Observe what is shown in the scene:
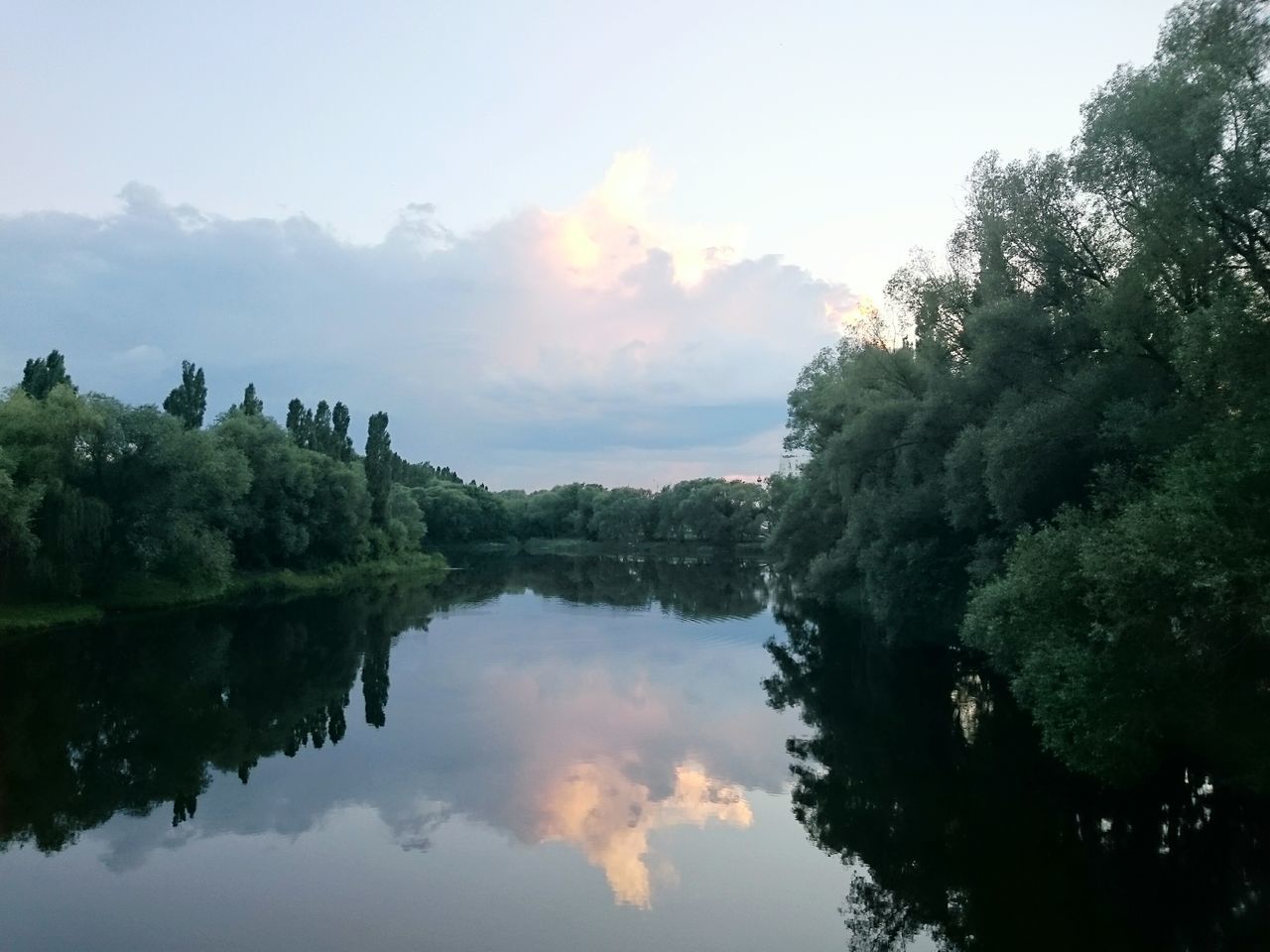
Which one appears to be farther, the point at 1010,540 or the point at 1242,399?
the point at 1010,540

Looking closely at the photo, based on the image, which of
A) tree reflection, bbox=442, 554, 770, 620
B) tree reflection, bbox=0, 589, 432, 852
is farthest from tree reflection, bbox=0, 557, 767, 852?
tree reflection, bbox=442, 554, 770, 620

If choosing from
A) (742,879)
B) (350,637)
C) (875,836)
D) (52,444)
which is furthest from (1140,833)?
(52,444)

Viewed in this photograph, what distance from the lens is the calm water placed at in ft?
38.8

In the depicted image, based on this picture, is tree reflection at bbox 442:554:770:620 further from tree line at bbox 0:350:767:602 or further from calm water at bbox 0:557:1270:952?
calm water at bbox 0:557:1270:952

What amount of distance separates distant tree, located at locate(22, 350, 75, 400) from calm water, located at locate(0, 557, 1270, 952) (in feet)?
90.7

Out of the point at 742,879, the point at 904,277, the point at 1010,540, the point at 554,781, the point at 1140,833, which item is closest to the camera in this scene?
the point at 742,879

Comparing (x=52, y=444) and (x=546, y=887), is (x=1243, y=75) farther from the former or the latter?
(x=52, y=444)

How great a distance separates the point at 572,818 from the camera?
645 inches

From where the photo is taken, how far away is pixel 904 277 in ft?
96.3

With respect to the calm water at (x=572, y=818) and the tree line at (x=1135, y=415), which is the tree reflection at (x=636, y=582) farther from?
the tree line at (x=1135, y=415)

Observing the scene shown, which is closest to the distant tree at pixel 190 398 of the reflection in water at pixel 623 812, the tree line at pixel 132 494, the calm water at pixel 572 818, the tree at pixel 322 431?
the tree line at pixel 132 494

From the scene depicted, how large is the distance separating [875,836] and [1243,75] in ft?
44.7

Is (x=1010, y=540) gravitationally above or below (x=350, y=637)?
above

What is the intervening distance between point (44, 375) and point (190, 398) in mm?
14004
